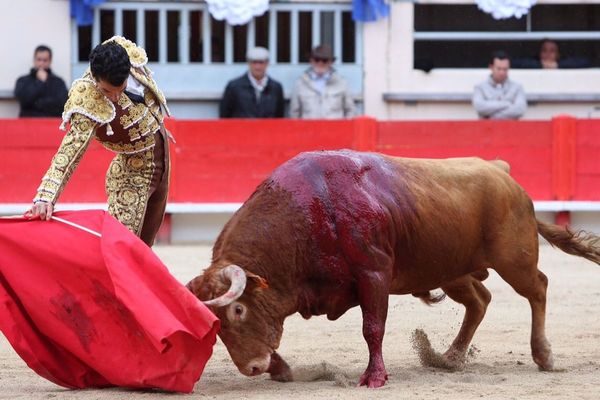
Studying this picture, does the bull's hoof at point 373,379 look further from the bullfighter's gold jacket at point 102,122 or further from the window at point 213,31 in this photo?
the window at point 213,31

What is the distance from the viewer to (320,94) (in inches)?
420

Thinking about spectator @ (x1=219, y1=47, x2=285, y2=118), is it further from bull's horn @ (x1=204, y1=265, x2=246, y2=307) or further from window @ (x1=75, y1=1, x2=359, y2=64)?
bull's horn @ (x1=204, y1=265, x2=246, y2=307)

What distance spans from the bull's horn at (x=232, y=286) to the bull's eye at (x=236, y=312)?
10cm

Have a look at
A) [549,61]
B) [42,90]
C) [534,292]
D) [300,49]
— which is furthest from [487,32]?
[534,292]

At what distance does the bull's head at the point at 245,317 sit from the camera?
4.66 meters

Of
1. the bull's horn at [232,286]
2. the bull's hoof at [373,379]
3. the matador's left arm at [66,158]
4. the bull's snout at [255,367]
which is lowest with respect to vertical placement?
the bull's hoof at [373,379]

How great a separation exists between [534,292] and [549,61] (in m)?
6.26

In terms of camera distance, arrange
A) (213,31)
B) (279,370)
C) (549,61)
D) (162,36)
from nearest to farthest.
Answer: (279,370), (162,36), (213,31), (549,61)

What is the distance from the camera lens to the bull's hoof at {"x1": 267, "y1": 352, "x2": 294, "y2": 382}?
496 centimetres

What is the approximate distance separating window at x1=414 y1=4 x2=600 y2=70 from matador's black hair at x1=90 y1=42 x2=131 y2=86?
6881 millimetres

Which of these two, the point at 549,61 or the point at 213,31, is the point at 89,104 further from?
the point at 549,61

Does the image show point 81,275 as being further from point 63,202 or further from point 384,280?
point 63,202

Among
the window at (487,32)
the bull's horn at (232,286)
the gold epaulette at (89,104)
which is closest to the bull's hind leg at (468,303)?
the bull's horn at (232,286)

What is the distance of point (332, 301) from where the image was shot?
494cm
